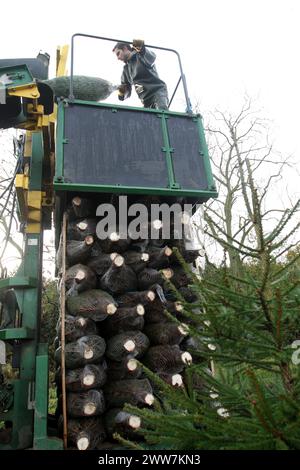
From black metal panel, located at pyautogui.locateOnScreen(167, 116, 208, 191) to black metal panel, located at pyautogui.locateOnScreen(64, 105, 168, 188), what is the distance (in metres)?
0.15

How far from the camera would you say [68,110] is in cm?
421

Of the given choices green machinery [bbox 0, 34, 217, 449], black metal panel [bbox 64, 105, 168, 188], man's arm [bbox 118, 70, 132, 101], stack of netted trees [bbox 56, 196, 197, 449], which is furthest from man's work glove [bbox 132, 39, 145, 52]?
stack of netted trees [bbox 56, 196, 197, 449]

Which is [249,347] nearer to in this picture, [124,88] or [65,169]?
[65,169]

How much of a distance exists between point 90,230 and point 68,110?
1.31 metres

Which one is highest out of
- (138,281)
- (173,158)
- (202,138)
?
(202,138)

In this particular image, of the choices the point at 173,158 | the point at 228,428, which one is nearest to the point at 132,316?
the point at 173,158

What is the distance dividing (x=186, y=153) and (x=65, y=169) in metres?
1.34

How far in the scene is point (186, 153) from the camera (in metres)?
4.37

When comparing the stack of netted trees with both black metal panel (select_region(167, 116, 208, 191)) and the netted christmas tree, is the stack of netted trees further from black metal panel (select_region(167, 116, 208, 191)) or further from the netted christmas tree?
the netted christmas tree

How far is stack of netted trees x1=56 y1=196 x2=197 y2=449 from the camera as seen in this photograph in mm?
3422

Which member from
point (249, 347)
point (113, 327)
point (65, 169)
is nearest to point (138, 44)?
point (65, 169)

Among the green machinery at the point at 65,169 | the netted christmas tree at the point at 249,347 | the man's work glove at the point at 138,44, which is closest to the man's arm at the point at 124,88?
the man's work glove at the point at 138,44

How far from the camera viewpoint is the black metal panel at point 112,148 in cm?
399
